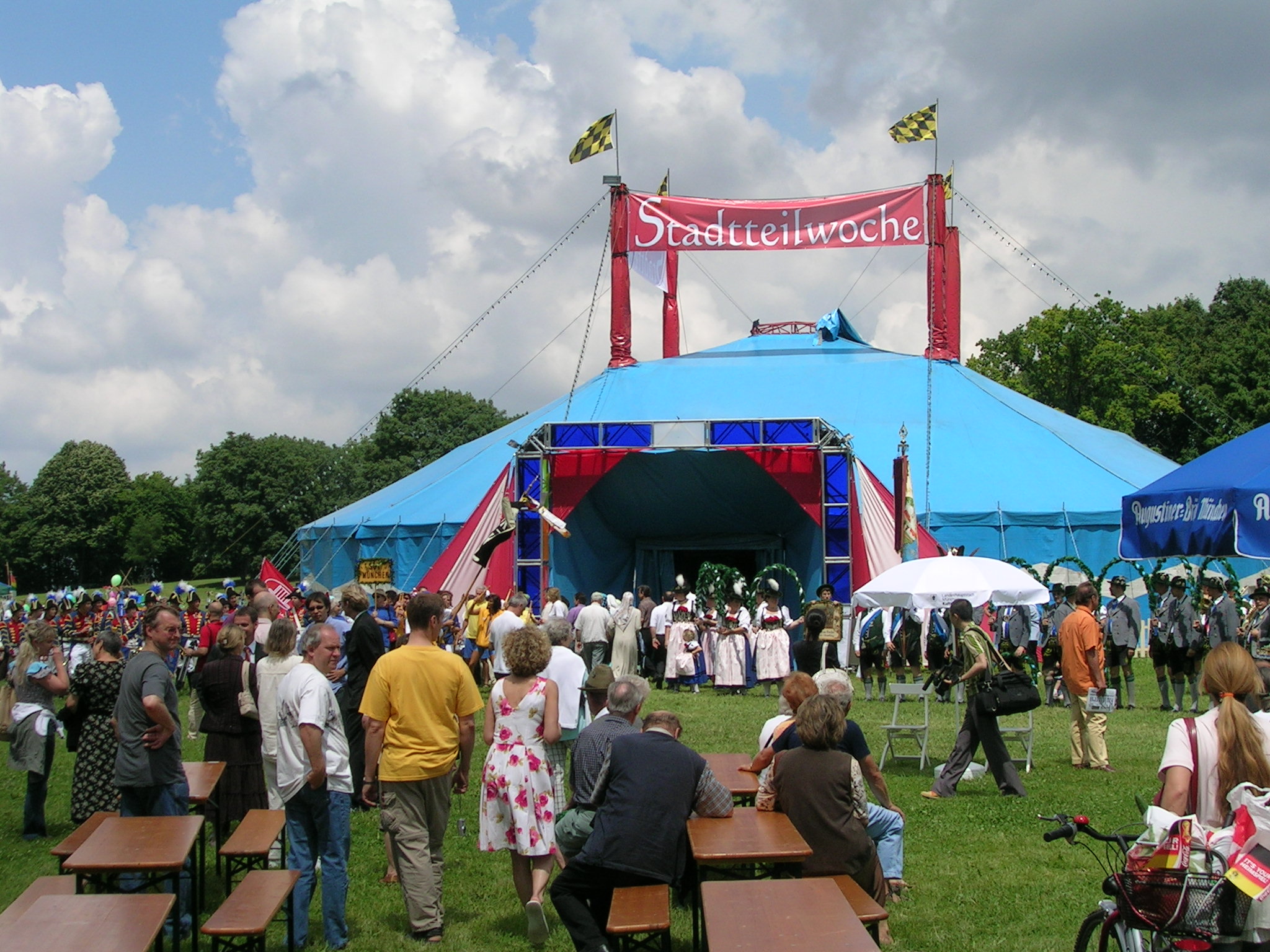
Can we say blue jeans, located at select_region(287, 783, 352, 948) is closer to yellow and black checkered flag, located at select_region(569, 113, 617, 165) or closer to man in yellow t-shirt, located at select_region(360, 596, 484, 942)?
man in yellow t-shirt, located at select_region(360, 596, 484, 942)

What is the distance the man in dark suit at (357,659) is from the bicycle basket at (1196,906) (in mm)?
4593

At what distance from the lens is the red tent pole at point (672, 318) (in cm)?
2508

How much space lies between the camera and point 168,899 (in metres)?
3.64

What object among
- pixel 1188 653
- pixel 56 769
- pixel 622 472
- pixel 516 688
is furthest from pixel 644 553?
pixel 516 688

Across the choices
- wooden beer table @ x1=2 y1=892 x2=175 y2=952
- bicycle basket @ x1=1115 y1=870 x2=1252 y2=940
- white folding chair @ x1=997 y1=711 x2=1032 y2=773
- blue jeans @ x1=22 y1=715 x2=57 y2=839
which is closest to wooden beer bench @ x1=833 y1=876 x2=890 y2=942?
bicycle basket @ x1=1115 y1=870 x2=1252 y2=940

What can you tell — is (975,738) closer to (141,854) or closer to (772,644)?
(141,854)

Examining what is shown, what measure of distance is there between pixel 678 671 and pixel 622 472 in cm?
482

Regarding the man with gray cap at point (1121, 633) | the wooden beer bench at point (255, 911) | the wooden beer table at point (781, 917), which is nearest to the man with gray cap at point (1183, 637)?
the man with gray cap at point (1121, 633)

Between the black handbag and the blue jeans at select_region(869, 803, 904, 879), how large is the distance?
7.55 feet

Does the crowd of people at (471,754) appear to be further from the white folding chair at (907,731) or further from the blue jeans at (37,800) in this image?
the white folding chair at (907,731)

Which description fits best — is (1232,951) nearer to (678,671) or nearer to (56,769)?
(56,769)

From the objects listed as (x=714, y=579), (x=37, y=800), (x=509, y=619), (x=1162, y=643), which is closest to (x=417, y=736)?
(x=37, y=800)

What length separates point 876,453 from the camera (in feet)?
64.4

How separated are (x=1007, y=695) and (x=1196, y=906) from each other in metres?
4.53
